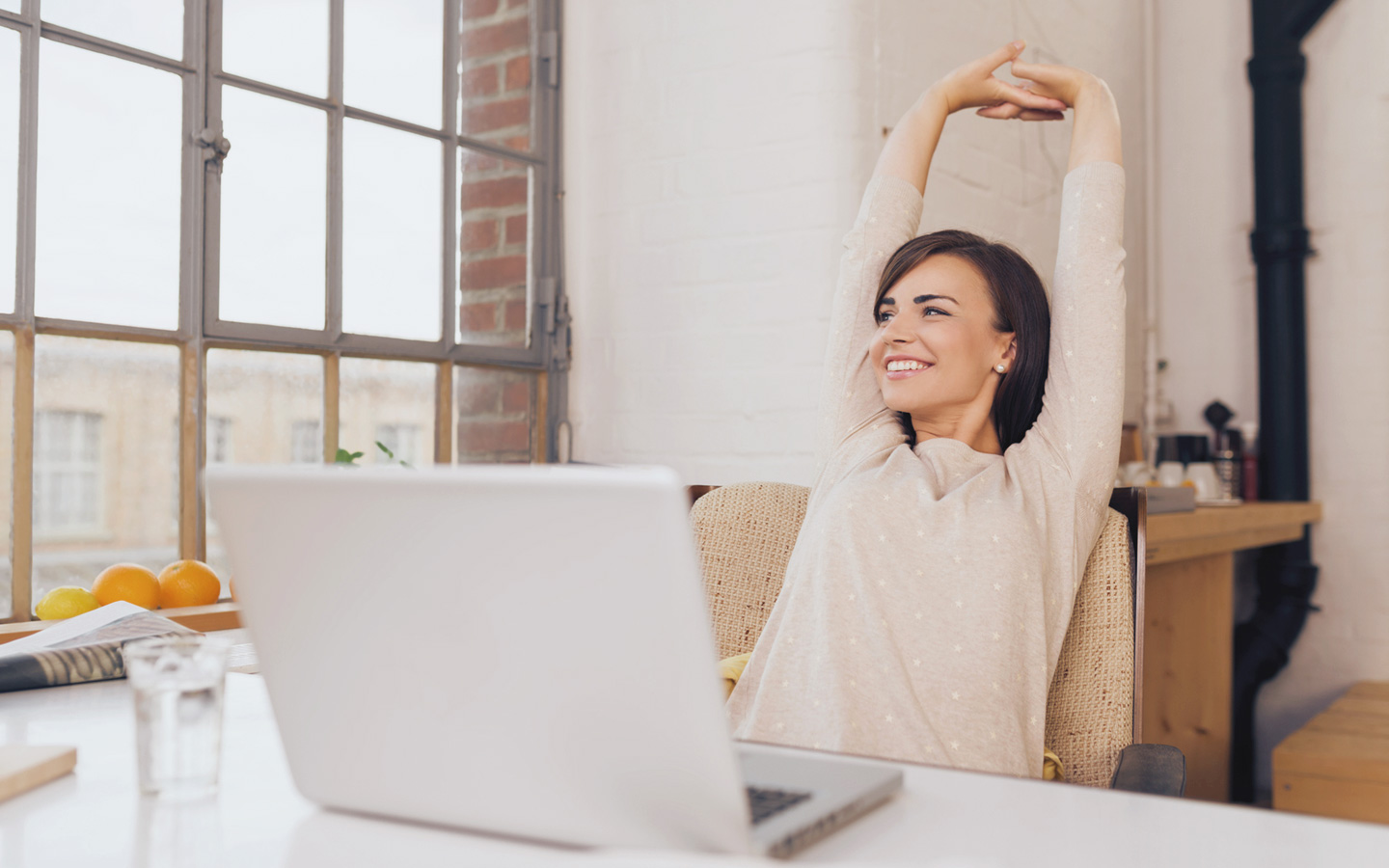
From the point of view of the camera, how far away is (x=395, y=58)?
2045 mm

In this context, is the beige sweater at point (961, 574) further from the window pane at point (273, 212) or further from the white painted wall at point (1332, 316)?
the white painted wall at point (1332, 316)

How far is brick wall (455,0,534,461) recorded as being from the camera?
219 cm

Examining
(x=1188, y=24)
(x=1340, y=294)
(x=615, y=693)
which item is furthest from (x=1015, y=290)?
(x=1188, y=24)

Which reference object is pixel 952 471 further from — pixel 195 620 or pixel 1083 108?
pixel 195 620

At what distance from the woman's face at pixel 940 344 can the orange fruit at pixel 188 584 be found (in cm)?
101

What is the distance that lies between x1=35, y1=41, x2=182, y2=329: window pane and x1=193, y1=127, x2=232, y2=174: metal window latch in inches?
1.5

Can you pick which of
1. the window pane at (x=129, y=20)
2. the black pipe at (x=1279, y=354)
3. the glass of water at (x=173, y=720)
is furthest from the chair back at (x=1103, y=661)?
the black pipe at (x=1279, y=354)

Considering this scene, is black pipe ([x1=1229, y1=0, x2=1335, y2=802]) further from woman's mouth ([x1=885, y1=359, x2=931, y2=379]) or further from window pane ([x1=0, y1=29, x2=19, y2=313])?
window pane ([x1=0, y1=29, x2=19, y2=313])

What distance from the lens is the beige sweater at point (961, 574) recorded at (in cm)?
113

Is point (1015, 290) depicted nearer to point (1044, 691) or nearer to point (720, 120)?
point (1044, 691)

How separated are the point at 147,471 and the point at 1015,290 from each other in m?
1.27

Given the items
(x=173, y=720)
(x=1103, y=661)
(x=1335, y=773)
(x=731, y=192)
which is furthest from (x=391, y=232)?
(x=1335, y=773)

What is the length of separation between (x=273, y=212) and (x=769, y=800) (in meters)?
1.57

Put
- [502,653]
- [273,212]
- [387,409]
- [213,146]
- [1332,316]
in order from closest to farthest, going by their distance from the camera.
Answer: [502,653] → [213,146] → [273,212] → [387,409] → [1332,316]
